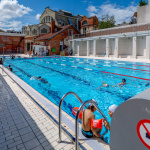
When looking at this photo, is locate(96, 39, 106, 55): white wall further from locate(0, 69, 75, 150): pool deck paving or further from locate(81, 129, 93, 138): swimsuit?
locate(81, 129, 93, 138): swimsuit

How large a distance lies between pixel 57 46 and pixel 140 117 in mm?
34616

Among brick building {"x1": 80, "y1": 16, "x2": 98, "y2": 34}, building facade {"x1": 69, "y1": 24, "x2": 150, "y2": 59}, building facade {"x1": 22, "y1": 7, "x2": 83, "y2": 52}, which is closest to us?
building facade {"x1": 69, "y1": 24, "x2": 150, "y2": 59}

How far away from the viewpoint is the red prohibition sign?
141 centimetres

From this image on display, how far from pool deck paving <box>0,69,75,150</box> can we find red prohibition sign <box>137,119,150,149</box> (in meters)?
1.45

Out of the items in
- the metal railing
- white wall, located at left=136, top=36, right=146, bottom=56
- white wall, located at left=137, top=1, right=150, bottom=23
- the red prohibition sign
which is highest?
white wall, located at left=137, top=1, right=150, bottom=23

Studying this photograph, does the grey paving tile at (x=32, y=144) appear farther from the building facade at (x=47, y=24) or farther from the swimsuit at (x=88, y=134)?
the building facade at (x=47, y=24)

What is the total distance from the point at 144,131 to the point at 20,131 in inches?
101

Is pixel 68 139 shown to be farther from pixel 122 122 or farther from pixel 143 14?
pixel 143 14

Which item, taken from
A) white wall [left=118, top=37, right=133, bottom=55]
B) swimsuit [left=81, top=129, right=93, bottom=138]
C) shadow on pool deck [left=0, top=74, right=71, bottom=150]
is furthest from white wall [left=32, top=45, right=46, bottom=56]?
swimsuit [left=81, top=129, right=93, bottom=138]

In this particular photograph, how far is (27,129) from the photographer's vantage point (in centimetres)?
314

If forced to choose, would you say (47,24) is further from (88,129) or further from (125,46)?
(88,129)

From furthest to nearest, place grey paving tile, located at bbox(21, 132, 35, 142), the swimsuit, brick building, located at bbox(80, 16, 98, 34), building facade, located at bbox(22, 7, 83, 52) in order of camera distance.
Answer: building facade, located at bbox(22, 7, 83, 52) → brick building, located at bbox(80, 16, 98, 34) → the swimsuit → grey paving tile, located at bbox(21, 132, 35, 142)

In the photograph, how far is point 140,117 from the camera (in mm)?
1456

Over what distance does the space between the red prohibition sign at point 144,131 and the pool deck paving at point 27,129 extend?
4.76 ft
